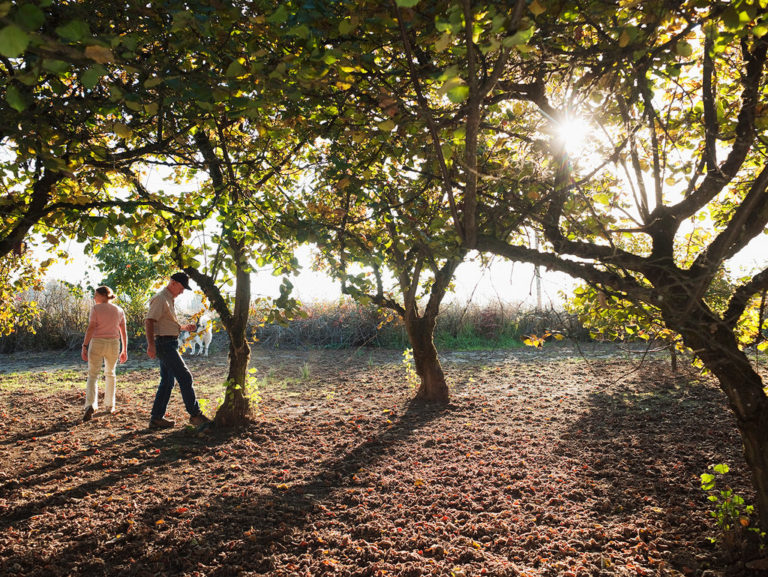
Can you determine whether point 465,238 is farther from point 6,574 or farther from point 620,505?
point 6,574

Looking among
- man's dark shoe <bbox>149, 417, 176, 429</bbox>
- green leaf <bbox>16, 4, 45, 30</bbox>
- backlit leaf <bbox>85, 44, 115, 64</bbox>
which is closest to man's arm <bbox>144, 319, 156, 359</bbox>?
man's dark shoe <bbox>149, 417, 176, 429</bbox>

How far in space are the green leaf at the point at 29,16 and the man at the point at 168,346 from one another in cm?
453

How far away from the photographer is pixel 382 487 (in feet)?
12.4

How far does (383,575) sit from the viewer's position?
2.56 metres

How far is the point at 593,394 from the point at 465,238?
532cm

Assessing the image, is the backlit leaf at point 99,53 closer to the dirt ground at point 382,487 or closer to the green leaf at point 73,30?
the green leaf at point 73,30

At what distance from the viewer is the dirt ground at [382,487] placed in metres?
2.73

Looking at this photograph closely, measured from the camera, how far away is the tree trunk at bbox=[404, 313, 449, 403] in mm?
6320

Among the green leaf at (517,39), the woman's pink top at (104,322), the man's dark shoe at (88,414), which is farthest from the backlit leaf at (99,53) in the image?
the man's dark shoe at (88,414)

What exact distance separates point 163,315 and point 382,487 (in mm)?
3327

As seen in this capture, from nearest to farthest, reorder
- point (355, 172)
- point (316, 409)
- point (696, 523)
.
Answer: point (696, 523) < point (355, 172) < point (316, 409)

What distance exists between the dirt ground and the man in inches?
9.5

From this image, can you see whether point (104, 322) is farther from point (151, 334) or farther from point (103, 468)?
point (103, 468)

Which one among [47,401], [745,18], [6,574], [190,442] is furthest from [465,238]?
[47,401]
